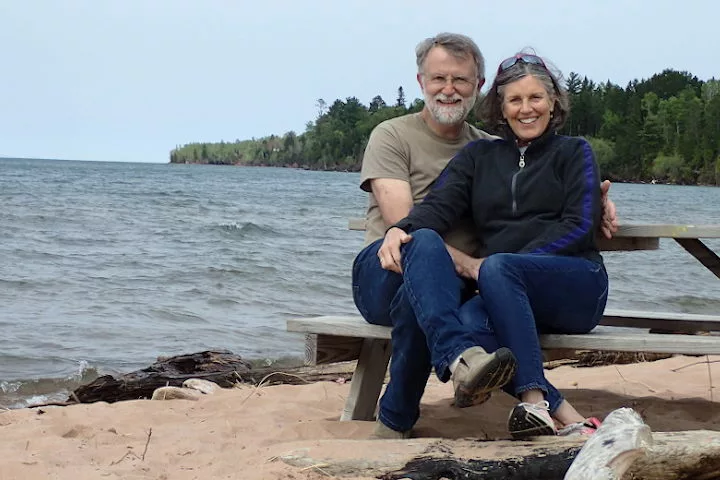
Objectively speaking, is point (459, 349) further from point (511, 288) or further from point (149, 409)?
point (149, 409)

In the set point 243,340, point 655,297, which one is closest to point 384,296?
point 243,340

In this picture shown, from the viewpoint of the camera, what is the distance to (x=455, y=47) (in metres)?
3.73

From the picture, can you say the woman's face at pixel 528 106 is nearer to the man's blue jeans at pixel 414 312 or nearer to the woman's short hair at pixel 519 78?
the woman's short hair at pixel 519 78

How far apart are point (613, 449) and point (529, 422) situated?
0.49 meters

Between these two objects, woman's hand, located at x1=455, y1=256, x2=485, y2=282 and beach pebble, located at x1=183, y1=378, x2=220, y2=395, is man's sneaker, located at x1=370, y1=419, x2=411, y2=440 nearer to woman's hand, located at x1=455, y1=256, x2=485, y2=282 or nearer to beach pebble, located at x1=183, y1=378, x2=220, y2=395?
woman's hand, located at x1=455, y1=256, x2=485, y2=282

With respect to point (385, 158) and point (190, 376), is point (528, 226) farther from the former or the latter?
point (190, 376)

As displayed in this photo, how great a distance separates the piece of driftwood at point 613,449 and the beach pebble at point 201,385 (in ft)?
10.9

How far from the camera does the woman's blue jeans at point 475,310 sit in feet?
9.98

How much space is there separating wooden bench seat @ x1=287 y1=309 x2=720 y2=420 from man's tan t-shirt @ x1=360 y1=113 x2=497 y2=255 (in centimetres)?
43

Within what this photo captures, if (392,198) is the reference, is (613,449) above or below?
below

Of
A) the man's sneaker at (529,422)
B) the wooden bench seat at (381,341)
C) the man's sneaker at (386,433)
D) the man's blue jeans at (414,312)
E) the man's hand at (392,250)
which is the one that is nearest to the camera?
the man's sneaker at (529,422)

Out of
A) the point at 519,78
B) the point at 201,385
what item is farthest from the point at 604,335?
the point at 201,385

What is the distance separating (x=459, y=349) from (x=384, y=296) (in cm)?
59

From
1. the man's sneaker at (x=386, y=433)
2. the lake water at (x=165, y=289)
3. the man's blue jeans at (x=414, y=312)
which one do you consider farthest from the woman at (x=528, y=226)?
the lake water at (x=165, y=289)
